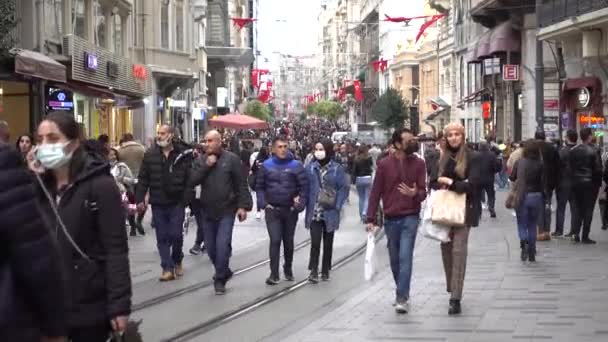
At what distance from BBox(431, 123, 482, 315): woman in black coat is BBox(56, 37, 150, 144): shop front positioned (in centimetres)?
1560

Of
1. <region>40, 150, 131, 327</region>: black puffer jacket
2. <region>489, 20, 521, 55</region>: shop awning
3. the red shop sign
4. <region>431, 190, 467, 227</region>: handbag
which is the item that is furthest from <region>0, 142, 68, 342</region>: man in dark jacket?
<region>489, 20, 521, 55</region>: shop awning

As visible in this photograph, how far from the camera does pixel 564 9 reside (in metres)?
31.7

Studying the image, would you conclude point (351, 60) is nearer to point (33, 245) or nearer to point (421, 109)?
point (421, 109)

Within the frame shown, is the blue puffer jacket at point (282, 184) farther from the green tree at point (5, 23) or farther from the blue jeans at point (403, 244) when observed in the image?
the green tree at point (5, 23)

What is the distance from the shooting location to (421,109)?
77500 millimetres

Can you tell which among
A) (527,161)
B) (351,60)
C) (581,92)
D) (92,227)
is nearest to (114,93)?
(581,92)

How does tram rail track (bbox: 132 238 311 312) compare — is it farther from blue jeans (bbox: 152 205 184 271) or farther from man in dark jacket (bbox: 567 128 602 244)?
man in dark jacket (bbox: 567 128 602 244)

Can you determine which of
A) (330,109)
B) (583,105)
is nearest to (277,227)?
(583,105)

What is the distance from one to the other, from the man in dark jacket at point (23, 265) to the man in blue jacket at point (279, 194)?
389 inches

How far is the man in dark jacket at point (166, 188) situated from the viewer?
13633 mm

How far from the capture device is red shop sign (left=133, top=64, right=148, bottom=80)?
37750mm

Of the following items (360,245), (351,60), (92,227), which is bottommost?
(360,245)

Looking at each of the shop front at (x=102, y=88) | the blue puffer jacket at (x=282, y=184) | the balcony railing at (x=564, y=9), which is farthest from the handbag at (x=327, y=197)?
the balcony railing at (x=564, y=9)

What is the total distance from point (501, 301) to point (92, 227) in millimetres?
6352
